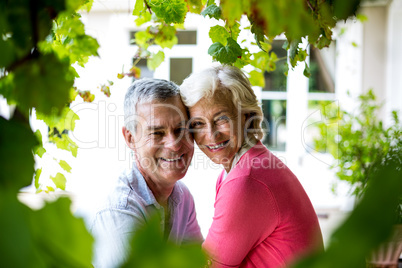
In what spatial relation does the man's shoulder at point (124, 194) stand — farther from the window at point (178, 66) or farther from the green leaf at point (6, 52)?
the window at point (178, 66)

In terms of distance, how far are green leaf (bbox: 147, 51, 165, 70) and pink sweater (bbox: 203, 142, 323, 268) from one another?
675mm

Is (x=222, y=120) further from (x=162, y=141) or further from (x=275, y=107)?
(x=275, y=107)

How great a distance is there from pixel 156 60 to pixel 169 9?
1.99 feet

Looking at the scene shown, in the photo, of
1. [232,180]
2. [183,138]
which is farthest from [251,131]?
[232,180]

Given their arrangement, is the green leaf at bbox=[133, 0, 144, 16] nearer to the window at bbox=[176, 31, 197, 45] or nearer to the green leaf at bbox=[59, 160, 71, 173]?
the green leaf at bbox=[59, 160, 71, 173]

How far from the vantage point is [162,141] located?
1954mm

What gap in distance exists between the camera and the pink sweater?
1473 millimetres

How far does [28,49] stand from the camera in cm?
37

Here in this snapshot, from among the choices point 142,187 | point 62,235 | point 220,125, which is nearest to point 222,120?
point 220,125

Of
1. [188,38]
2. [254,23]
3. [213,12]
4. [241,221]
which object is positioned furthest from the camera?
[188,38]

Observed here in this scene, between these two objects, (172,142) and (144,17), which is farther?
(172,142)

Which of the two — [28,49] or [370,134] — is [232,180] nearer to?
[28,49]

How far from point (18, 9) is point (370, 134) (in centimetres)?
452

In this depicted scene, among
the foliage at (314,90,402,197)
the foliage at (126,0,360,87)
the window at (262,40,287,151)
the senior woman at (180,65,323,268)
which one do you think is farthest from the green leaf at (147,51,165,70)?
the window at (262,40,287,151)
